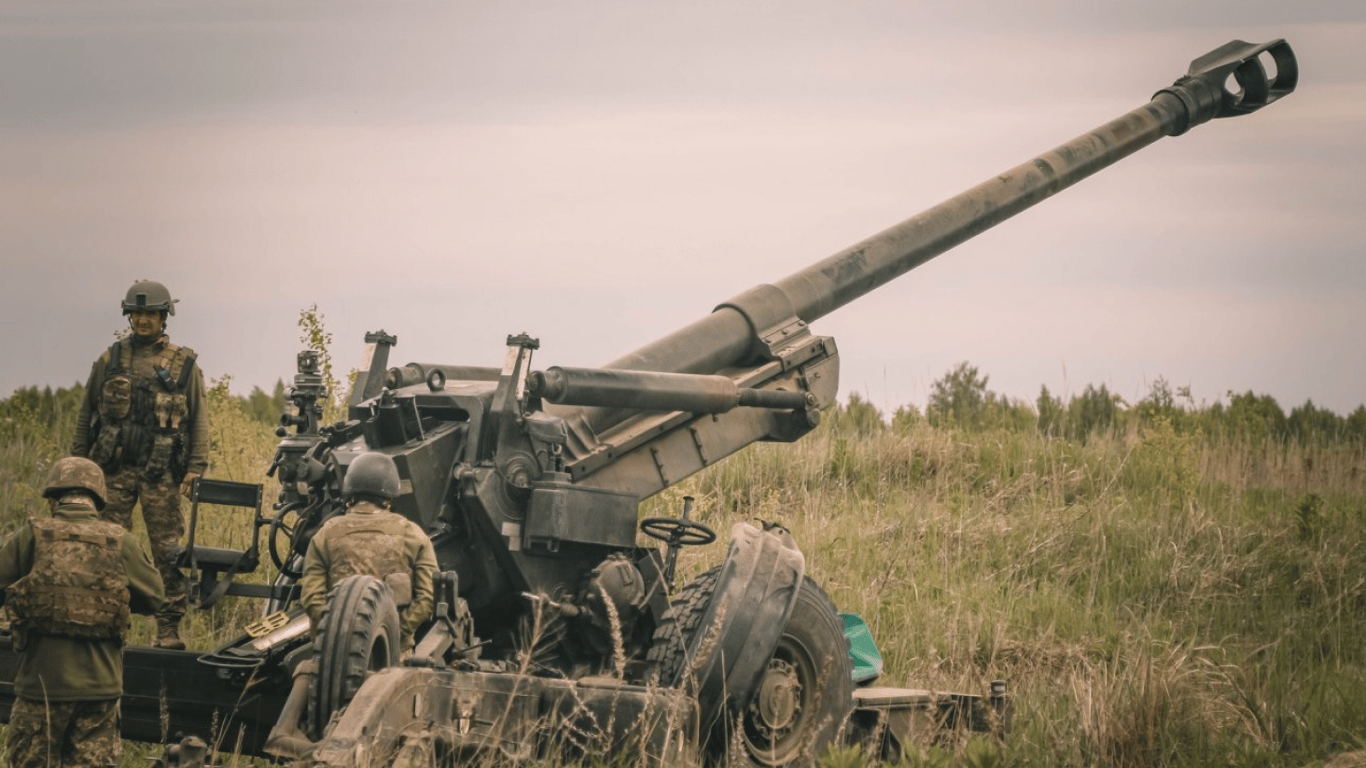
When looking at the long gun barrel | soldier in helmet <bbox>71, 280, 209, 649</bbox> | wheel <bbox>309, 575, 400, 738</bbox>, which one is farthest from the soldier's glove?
wheel <bbox>309, 575, 400, 738</bbox>

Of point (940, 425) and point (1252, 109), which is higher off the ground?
point (1252, 109)

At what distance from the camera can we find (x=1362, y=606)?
1315cm

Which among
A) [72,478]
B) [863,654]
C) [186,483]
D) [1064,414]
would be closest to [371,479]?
[72,478]

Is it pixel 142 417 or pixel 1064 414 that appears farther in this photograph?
pixel 1064 414

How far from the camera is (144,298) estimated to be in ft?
A: 35.6

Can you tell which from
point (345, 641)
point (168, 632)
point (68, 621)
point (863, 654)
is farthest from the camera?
point (168, 632)

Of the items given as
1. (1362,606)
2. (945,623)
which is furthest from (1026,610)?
(1362,606)

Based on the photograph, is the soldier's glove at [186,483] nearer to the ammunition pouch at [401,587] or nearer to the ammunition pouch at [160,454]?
the ammunition pouch at [160,454]

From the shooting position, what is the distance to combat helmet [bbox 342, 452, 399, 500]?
735 centimetres

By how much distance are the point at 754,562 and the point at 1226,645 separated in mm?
5790

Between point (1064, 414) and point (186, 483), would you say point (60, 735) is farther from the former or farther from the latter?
point (1064, 414)

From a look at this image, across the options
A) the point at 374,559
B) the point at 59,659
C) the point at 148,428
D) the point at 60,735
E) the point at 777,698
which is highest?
the point at 148,428

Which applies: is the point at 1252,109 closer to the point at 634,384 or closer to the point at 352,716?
the point at 634,384

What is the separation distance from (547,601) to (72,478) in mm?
→ 2050
